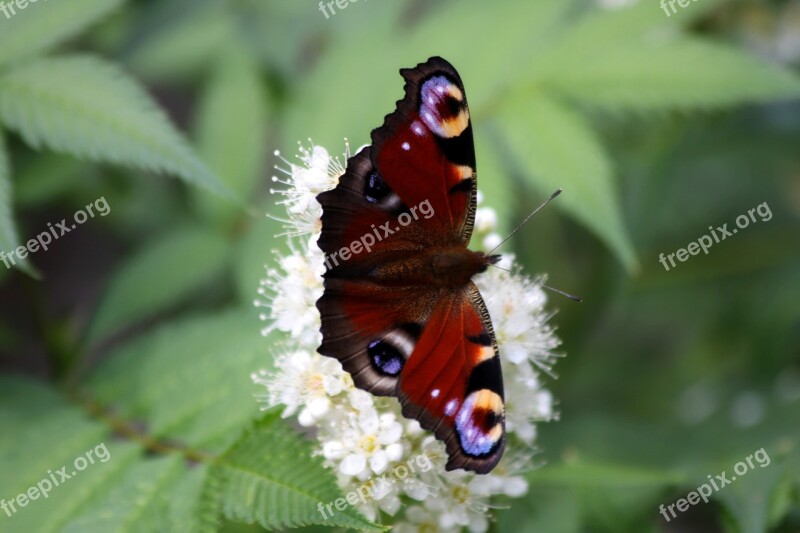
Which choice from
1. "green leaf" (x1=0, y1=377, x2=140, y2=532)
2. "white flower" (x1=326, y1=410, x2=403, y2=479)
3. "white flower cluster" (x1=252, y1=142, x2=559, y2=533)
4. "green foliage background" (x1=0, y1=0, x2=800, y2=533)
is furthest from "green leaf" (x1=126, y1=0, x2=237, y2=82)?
"white flower" (x1=326, y1=410, x2=403, y2=479)

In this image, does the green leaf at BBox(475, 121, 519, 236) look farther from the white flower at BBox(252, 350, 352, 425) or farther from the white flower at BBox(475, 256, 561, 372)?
the white flower at BBox(252, 350, 352, 425)

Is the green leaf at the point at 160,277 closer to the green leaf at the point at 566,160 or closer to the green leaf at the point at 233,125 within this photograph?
the green leaf at the point at 233,125

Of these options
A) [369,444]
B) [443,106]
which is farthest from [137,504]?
[443,106]

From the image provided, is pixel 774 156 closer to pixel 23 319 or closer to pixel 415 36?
pixel 415 36

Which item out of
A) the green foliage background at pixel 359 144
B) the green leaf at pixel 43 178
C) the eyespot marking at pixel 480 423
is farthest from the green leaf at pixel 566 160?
the green leaf at pixel 43 178

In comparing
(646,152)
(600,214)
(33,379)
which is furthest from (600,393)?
(33,379)

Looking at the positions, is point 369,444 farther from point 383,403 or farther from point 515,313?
point 515,313
